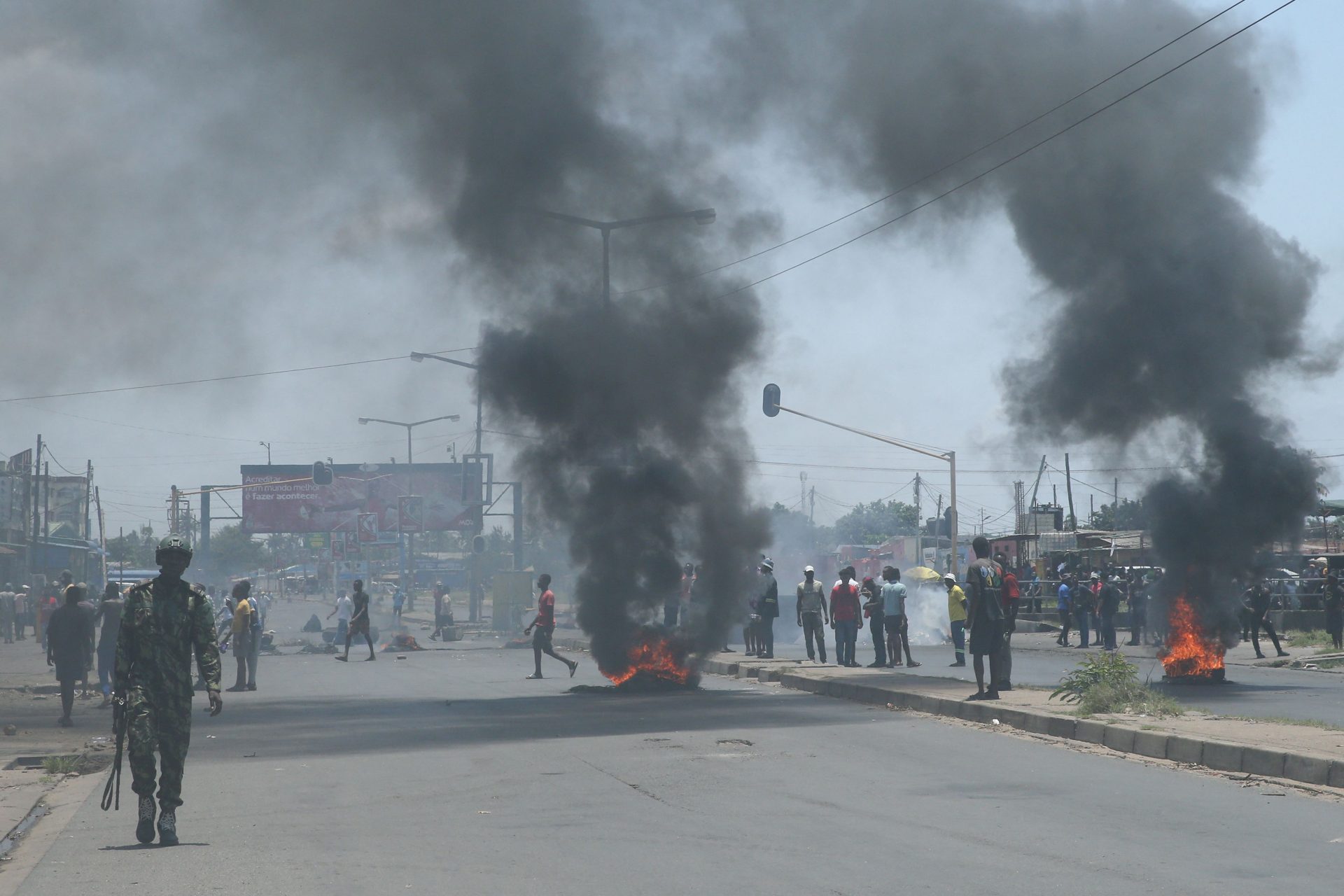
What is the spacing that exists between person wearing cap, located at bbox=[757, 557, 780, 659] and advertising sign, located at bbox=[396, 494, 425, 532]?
27184 mm

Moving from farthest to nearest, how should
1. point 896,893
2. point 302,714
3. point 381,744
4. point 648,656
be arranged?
point 648,656
point 302,714
point 381,744
point 896,893

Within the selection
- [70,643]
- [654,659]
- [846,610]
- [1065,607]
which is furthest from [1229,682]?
[70,643]

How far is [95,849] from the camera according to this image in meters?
6.52

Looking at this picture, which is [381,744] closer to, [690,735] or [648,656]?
[690,735]

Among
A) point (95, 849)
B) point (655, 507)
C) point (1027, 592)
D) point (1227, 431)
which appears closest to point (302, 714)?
point (655, 507)

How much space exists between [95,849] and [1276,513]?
15387mm

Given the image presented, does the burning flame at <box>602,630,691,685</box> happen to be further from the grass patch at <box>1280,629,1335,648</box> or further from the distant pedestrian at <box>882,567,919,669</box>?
the grass patch at <box>1280,629,1335,648</box>

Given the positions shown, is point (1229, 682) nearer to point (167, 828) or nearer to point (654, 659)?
point (654, 659)

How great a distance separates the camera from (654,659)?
52.1ft

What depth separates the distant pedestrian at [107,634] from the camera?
51.6 ft

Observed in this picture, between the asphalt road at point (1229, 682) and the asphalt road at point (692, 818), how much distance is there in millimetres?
3158

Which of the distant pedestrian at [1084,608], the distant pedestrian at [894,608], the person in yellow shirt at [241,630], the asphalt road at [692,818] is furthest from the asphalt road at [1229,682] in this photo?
the person in yellow shirt at [241,630]

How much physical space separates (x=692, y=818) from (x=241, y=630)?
39.6 ft

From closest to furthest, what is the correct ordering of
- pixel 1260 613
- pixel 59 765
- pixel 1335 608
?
1. pixel 59 765
2. pixel 1260 613
3. pixel 1335 608
